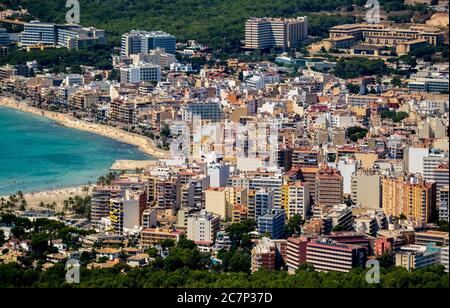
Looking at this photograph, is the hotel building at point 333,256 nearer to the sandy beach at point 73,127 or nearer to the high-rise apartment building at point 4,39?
the sandy beach at point 73,127

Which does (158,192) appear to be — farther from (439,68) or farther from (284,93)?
(439,68)

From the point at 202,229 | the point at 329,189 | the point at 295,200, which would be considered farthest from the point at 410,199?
the point at 202,229

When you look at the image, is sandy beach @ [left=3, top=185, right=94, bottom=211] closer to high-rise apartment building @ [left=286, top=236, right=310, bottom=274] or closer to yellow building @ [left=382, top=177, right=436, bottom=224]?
yellow building @ [left=382, top=177, right=436, bottom=224]

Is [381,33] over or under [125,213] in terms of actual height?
over

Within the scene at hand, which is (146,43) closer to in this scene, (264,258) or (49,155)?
(49,155)

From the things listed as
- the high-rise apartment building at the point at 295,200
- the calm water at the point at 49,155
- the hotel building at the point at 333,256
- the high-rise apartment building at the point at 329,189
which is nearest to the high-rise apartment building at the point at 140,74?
the calm water at the point at 49,155

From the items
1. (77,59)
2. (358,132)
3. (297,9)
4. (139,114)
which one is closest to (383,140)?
(358,132)

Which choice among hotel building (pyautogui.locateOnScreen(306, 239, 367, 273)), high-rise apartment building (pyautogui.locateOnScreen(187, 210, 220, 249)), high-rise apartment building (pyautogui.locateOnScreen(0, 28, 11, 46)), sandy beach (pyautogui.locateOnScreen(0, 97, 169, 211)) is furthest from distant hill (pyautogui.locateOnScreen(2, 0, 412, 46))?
hotel building (pyautogui.locateOnScreen(306, 239, 367, 273))
